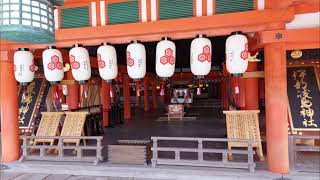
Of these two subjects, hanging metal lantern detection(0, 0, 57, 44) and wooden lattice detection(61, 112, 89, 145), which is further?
wooden lattice detection(61, 112, 89, 145)

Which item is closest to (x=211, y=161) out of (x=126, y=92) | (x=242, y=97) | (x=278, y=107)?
(x=278, y=107)

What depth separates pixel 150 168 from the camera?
6.46 meters

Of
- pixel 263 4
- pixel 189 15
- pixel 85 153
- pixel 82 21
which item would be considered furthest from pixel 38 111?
pixel 263 4

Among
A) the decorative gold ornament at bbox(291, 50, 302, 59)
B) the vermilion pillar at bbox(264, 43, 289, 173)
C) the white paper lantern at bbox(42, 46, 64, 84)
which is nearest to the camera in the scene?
the vermilion pillar at bbox(264, 43, 289, 173)

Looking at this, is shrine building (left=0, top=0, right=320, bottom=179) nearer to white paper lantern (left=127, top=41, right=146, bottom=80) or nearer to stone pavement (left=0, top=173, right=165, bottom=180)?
white paper lantern (left=127, top=41, right=146, bottom=80)

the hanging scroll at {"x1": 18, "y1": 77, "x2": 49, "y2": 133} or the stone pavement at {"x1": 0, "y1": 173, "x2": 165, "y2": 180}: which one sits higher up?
the hanging scroll at {"x1": 18, "y1": 77, "x2": 49, "y2": 133}

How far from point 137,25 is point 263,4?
2.78m

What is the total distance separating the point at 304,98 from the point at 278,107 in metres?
2.34

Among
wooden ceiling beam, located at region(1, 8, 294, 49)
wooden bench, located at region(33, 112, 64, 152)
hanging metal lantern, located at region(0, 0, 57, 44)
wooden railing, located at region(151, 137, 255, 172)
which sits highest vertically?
wooden ceiling beam, located at region(1, 8, 294, 49)

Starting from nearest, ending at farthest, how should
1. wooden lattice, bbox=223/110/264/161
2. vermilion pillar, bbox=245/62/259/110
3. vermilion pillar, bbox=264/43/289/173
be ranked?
1. vermilion pillar, bbox=264/43/289/173
2. wooden lattice, bbox=223/110/264/161
3. vermilion pillar, bbox=245/62/259/110

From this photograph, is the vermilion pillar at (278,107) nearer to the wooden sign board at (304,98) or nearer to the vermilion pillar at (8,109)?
the wooden sign board at (304,98)

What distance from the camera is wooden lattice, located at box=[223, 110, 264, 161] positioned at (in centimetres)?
684

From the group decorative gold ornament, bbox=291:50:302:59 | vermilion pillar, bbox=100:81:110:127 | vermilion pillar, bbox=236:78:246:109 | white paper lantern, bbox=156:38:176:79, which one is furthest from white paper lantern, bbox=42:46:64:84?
vermilion pillar, bbox=100:81:110:127

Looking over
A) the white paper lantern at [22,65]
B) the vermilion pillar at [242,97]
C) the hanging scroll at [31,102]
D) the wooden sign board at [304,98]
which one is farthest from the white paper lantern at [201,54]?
the hanging scroll at [31,102]
